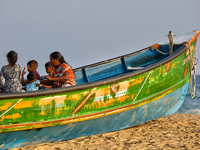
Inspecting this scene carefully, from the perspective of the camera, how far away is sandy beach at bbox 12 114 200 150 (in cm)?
452

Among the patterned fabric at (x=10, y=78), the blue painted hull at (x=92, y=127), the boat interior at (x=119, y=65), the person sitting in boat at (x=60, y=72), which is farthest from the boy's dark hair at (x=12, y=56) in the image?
the boat interior at (x=119, y=65)

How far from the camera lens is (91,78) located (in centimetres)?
761

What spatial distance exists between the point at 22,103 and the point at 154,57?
17.7 feet

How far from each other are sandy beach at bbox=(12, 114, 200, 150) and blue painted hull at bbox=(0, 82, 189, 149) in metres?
0.10

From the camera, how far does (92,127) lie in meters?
5.01

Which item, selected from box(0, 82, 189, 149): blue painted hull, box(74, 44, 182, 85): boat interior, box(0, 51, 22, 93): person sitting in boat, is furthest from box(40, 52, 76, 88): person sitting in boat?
box(74, 44, 182, 85): boat interior

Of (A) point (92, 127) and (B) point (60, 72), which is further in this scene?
(A) point (92, 127)

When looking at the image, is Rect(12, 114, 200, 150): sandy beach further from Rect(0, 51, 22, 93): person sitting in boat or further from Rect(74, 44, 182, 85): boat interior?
Rect(74, 44, 182, 85): boat interior

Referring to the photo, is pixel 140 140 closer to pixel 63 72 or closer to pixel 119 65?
pixel 63 72

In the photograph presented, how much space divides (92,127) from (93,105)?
1.64ft

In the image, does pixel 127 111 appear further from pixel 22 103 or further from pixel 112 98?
pixel 22 103

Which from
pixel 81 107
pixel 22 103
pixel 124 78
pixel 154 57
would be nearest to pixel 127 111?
pixel 124 78

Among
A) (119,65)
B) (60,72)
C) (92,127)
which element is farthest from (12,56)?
(119,65)

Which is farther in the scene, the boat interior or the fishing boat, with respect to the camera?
the boat interior
